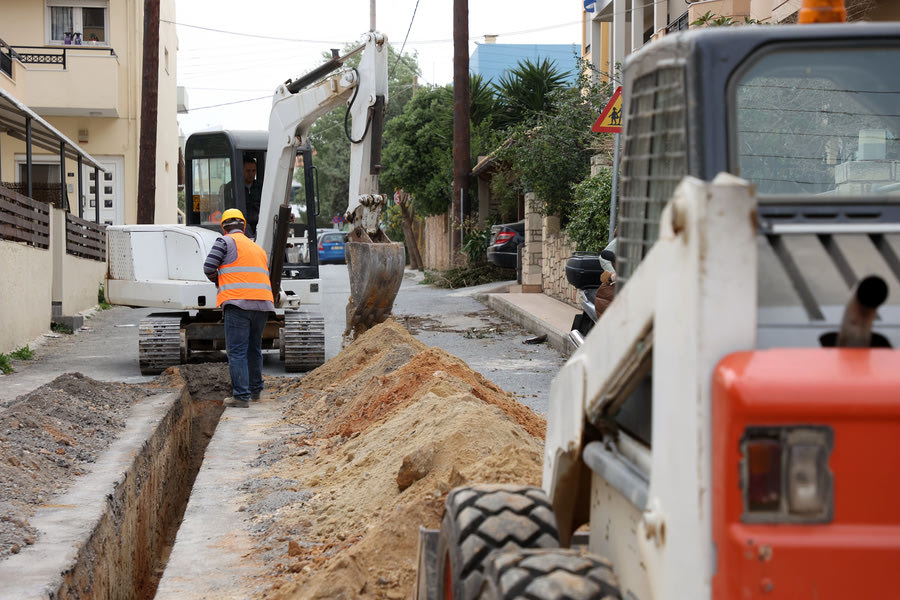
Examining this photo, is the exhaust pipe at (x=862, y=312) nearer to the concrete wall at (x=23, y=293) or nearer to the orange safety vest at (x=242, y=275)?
the orange safety vest at (x=242, y=275)

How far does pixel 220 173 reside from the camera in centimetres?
1343

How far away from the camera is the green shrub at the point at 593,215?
15000 mm

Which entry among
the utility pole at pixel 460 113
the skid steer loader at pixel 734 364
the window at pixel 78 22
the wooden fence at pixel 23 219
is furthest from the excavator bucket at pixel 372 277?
the window at pixel 78 22

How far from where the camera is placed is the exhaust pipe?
193 centimetres

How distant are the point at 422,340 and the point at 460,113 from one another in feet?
41.2

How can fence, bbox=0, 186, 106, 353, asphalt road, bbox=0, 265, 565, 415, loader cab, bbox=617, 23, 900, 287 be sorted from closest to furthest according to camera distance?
loader cab, bbox=617, 23, 900, 287 < asphalt road, bbox=0, 265, 565, 415 < fence, bbox=0, 186, 106, 353

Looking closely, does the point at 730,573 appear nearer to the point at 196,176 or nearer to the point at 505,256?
the point at 196,176

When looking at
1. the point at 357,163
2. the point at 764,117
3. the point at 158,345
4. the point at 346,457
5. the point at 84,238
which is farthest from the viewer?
the point at 84,238

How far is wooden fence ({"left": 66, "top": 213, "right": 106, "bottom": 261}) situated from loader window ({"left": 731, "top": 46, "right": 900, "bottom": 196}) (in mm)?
18022

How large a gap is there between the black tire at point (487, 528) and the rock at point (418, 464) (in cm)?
234

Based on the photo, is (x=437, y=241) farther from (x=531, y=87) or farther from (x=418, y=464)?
(x=418, y=464)

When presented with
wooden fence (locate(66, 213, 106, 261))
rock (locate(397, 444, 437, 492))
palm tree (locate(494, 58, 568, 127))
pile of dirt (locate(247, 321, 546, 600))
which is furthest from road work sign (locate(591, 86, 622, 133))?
palm tree (locate(494, 58, 568, 127))

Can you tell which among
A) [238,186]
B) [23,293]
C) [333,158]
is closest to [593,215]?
[238,186]

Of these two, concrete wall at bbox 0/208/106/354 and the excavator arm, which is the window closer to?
concrete wall at bbox 0/208/106/354
